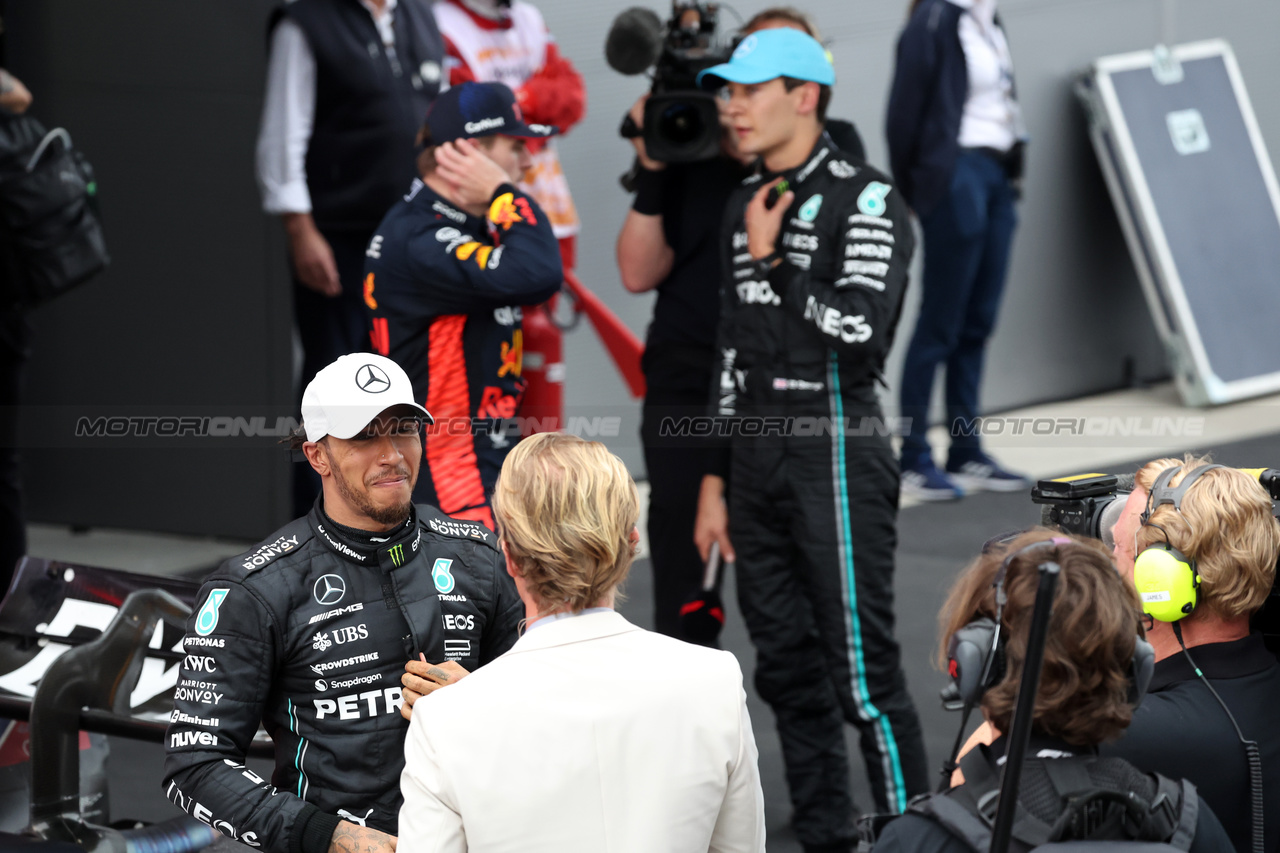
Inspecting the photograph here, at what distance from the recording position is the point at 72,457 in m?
6.44

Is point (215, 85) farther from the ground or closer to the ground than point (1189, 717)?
farther from the ground

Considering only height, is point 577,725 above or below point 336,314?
below

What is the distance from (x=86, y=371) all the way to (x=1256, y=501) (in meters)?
5.22

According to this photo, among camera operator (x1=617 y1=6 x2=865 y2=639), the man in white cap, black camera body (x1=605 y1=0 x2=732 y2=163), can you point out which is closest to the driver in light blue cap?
black camera body (x1=605 y1=0 x2=732 y2=163)

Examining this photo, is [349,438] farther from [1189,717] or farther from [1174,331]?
[1174,331]

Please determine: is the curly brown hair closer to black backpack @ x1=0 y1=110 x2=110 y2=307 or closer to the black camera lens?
the black camera lens

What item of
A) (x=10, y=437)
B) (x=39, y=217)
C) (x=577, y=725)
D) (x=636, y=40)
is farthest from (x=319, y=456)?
(x=10, y=437)

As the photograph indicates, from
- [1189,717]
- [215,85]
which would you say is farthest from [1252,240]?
[1189,717]

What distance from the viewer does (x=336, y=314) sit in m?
5.40

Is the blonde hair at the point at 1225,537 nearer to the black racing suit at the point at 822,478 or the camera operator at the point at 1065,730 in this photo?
the camera operator at the point at 1065,730

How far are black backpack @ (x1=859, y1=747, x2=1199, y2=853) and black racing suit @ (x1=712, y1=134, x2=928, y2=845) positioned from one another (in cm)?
172

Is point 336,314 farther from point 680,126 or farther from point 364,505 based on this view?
point 364,505

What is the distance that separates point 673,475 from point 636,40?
1281 mm

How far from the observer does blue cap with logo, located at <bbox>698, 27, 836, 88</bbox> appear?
12.0ft
